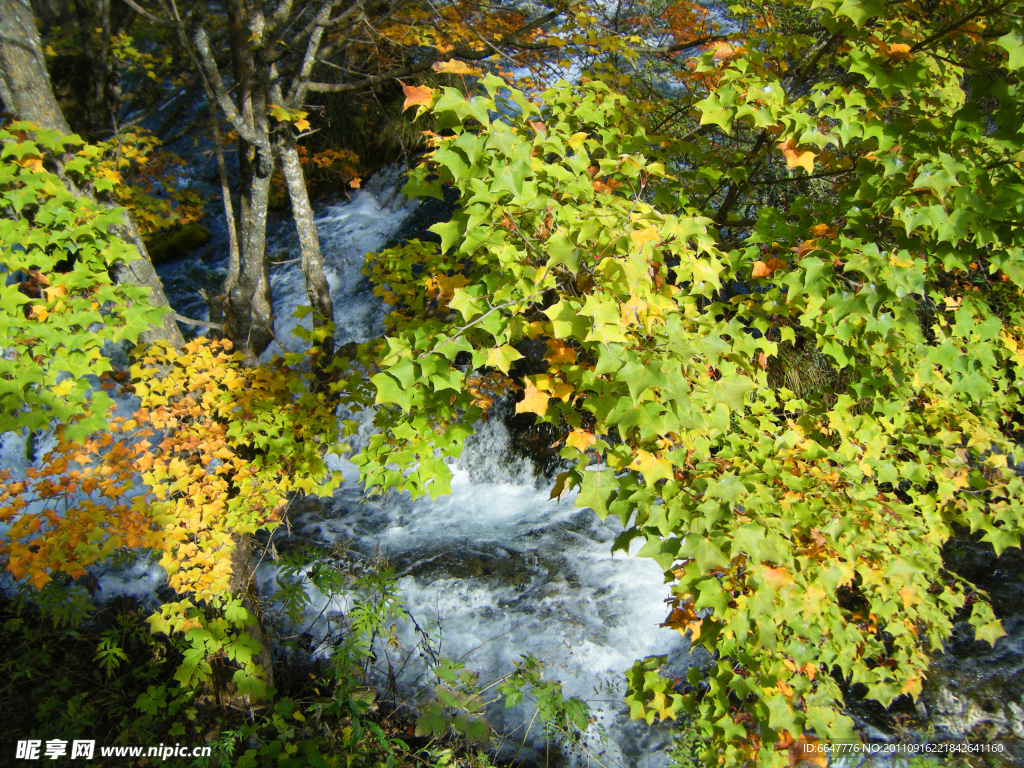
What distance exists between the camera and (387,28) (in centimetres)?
536

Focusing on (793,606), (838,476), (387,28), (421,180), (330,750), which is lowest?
(330,750)

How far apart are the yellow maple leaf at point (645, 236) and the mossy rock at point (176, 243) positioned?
7.70 metres

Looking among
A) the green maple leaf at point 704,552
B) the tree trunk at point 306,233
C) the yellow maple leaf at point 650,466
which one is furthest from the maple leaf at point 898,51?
the tree trunk at point 306,233

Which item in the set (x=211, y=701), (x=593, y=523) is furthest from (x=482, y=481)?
(x=211, y=701)

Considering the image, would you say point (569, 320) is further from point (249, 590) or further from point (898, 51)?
point (249, 590)

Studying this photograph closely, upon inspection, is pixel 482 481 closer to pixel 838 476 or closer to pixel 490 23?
pixel 838 476

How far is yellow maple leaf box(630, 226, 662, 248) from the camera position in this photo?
1426mm

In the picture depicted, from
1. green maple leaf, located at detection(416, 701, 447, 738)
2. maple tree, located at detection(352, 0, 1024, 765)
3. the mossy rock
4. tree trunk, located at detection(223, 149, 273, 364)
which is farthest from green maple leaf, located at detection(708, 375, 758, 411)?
the mossy rock

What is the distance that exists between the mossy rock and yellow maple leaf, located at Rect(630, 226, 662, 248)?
7.70m

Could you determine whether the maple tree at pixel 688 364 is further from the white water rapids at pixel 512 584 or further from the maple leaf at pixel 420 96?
the white water rapids at pixel 512 584

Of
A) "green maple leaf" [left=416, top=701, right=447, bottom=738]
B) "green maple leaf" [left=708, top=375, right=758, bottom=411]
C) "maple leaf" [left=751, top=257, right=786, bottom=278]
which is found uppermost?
"maple leaf" [left=751, top=257, right=786, bottom=278]

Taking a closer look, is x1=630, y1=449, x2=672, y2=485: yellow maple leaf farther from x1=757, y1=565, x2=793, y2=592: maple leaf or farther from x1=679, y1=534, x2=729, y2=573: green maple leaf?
x1=757, y1=565, x2=793, y2=592: maple leaf

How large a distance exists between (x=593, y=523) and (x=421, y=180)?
4.02 metres

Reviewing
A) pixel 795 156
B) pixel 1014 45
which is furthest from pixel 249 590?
pixel 1014 45
